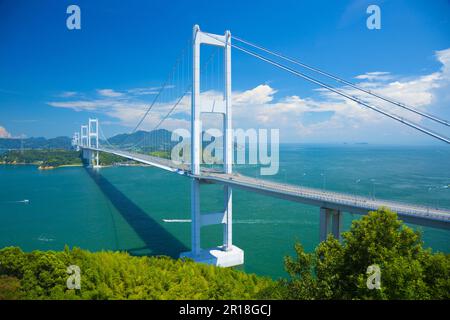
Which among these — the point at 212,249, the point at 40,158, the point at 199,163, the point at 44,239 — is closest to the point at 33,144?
the point at 40,158

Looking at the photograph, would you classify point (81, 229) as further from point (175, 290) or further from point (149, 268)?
point (175, 290)

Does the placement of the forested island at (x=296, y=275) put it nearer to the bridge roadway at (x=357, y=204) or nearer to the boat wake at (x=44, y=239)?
the bridge roadway at (x=357, y=204)

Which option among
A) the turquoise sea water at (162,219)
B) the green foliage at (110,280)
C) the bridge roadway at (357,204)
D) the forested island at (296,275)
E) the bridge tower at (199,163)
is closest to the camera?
the forested island at (296,275)

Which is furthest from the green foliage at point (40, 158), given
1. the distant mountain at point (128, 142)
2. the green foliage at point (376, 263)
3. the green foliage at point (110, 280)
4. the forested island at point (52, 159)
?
the green foliage at point (376, 263)

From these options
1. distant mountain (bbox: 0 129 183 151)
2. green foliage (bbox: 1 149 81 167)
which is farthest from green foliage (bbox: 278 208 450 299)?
green foliage (bbox: 1 149 81 167)

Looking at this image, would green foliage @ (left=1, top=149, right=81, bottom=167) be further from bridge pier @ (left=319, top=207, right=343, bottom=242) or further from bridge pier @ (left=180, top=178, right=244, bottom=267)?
bridge pier @ (left=319, top=207, right=343, bottom=242)

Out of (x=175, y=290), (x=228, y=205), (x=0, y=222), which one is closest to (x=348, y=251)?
(x=175, y=290)

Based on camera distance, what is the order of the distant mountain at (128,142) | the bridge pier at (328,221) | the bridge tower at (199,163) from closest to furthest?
the bridge pier at (328,221) → the bridge tower at (199,163) → the distant mountain at (128,142)
